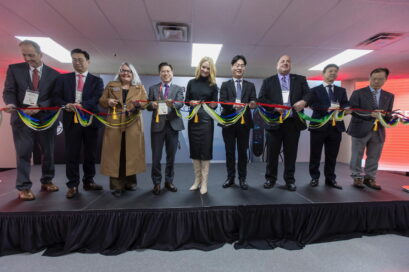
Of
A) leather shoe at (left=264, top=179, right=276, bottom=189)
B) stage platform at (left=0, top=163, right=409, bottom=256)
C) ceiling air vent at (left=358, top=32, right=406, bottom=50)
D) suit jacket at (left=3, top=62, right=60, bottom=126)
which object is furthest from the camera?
ceiling air vent at (left=358, top=32, right=406, bottom=50)

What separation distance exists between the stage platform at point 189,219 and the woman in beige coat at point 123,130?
34 centimetres

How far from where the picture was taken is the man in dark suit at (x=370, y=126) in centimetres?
265

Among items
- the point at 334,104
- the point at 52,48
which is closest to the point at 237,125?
the point at 334,104

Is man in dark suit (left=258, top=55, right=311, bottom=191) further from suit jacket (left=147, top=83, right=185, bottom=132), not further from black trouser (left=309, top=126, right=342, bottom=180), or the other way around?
suit jacket (left=147, top=83, right=185, bottom=132)

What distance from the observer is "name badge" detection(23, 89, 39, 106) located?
2111 mm

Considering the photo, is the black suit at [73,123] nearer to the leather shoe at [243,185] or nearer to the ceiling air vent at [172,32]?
the ceiling air vent at [172,32]

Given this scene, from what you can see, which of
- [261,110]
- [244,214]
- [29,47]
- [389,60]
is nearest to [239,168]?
[244,214]

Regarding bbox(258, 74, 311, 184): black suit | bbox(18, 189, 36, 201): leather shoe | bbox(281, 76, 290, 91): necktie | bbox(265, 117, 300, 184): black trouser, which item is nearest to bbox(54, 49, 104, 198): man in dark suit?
bbox(18, 189, 36, 201): leather shoe

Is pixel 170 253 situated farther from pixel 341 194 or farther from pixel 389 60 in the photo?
pixel 389 60

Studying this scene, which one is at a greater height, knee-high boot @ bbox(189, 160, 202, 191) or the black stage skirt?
the black stage skirt

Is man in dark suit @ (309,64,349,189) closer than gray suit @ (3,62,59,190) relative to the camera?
No

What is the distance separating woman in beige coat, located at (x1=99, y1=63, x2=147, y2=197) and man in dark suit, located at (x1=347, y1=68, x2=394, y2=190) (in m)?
3.06

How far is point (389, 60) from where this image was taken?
4223 millimetres

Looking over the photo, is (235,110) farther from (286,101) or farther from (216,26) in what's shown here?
(216,26)
